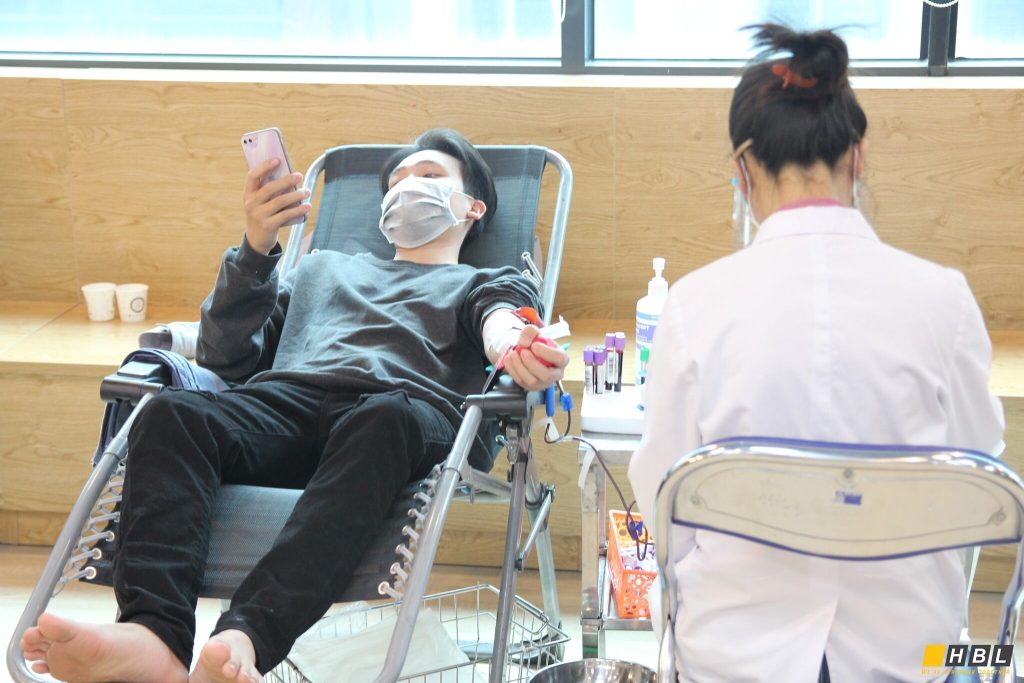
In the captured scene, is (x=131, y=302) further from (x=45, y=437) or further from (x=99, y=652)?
(x=99, y=652)

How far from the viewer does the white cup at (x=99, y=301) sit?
3100 mm

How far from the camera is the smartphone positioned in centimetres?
197

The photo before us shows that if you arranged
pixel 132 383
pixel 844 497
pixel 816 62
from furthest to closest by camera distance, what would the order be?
pixel 132 383 → pixel 816 62 → pixel 844 497

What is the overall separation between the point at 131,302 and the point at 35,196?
0.40 m

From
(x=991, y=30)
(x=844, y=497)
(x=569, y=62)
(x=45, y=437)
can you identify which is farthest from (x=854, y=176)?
(x=45, y=437)

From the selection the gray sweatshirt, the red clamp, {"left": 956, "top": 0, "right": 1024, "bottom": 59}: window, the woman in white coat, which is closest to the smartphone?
the gray sweatshirt

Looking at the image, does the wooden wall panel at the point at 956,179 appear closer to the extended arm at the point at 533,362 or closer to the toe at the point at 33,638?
the extended arm at the point at 533,362

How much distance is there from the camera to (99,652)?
150cm

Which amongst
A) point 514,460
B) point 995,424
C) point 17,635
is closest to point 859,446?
point 995,424

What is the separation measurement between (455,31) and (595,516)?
177 centimetres

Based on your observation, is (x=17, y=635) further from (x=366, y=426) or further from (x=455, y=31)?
(x=455, y=31)

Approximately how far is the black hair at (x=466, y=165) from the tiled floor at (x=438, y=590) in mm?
846

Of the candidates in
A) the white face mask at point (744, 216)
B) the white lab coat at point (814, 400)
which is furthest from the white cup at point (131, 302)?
the white lab coat at point (814, 400)

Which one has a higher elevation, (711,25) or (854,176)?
(711,25)
